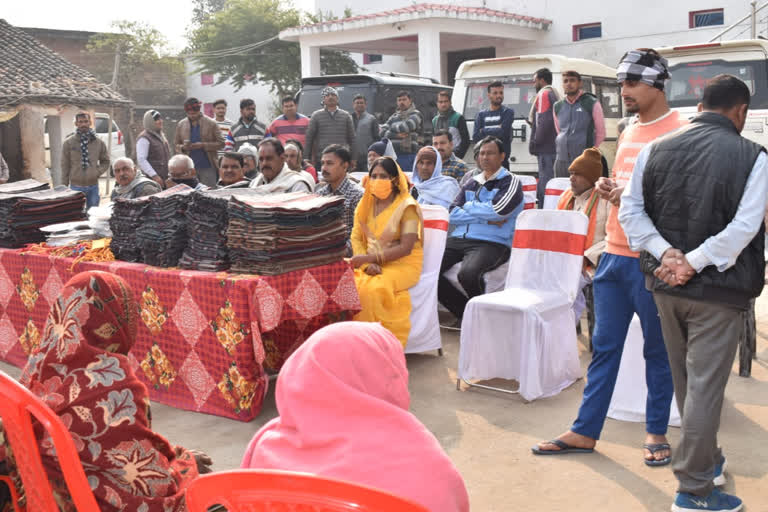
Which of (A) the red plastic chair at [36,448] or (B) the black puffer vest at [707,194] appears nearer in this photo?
(A) the red plastic chair at [36,448]

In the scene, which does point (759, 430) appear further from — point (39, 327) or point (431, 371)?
point (39, 327)

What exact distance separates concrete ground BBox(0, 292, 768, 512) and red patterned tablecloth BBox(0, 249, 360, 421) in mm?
157

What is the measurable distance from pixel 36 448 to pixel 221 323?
2405mm

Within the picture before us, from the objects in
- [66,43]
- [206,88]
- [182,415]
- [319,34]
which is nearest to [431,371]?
[182,415]

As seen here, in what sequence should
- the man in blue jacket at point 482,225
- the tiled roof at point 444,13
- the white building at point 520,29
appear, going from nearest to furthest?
the man in blue jacket at point 482,225 < the tiled roof at point 444,13 < the white building at point 520,29

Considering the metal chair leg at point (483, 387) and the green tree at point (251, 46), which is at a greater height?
the green tree at point (251, 46)

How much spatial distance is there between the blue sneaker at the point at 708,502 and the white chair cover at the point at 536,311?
60.3 inches

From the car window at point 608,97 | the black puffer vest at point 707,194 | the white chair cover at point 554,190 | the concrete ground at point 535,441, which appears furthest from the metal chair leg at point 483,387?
the car window at point 608,97

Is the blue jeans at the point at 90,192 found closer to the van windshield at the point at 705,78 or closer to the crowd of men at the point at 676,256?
the crowd of men at the point at 676,256

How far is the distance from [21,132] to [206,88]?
18041 mm

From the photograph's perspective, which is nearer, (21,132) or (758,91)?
(758,91)

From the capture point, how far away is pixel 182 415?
4680mm

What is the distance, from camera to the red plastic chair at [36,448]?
1.96m

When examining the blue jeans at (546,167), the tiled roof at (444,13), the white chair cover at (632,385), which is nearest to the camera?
the white chair cover at (632,385)
